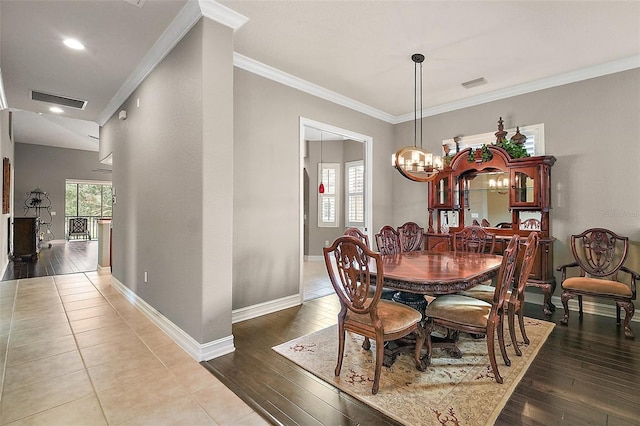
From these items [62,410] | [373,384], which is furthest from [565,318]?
[62,410]

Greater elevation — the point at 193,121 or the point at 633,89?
the point at 633,89

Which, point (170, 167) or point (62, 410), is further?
point (170, 167)

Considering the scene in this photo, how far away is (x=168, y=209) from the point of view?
10.2 feet

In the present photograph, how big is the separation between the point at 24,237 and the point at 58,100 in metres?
4.45

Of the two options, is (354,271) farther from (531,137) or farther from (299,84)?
(531,137)

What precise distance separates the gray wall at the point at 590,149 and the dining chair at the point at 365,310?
116 inches

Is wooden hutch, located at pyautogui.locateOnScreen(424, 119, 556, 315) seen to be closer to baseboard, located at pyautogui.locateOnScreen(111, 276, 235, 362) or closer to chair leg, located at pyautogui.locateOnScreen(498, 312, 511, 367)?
chair leg, located at pyautogui.locateOnScreen(498, 312, 511, 367)

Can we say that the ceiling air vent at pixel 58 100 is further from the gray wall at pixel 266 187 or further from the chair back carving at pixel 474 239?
the chair back carving at pixel 474 239

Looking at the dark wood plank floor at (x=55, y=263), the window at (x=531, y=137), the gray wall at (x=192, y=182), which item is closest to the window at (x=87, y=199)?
the dark wood plank floor at (x=55, y=263)

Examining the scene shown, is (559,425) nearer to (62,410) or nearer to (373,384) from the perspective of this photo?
(373,384)

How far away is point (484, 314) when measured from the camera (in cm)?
230

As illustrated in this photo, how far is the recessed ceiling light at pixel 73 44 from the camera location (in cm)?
305

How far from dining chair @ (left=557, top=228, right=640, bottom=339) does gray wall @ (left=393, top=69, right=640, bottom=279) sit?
154 millimetres

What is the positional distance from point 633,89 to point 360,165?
4742mm
